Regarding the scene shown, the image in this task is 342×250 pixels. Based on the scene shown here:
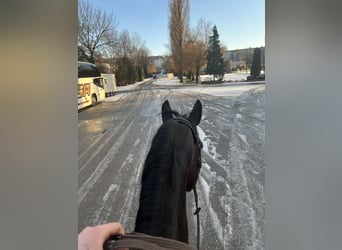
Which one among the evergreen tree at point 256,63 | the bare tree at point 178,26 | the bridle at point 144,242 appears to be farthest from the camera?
the evergreen tree at point 256,63

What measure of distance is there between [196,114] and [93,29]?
0.92 metres

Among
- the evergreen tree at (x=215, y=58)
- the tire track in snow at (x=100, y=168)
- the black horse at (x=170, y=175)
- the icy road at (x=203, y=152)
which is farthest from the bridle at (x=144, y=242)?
the evergreen tree at (x=215, y=58)

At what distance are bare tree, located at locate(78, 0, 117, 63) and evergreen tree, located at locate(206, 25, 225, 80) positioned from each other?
0.67 meters

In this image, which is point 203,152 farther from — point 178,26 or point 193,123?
point 178,26

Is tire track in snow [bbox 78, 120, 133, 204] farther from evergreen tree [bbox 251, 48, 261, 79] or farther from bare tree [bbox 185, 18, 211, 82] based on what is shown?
evergreen tree [bbox 251, 48, 261, 79]

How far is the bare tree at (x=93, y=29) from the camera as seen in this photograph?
8.04 feet

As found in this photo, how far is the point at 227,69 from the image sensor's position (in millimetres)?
2537

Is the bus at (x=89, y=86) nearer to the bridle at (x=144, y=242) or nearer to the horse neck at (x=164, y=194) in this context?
the horse neck at (x=164, y=194)

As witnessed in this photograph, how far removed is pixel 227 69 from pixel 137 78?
637 mm

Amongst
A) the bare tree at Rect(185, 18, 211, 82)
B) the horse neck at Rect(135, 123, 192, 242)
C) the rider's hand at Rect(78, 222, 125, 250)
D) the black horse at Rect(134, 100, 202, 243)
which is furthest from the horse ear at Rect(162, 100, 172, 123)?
the rider's hand at Rect(78, 222, 125, 250)

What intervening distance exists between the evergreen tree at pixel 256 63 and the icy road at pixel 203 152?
84mm

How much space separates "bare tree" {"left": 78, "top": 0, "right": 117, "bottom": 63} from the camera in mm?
2451
